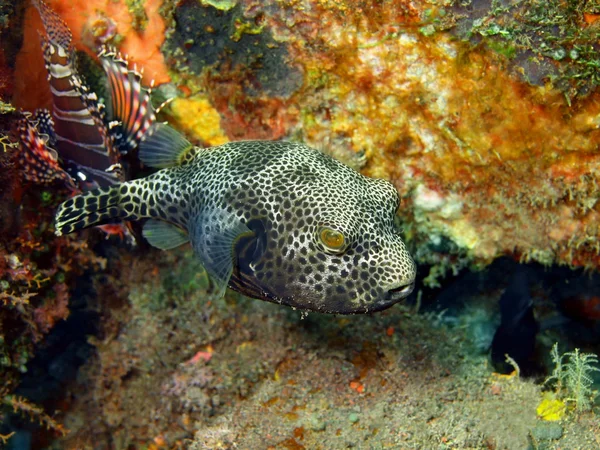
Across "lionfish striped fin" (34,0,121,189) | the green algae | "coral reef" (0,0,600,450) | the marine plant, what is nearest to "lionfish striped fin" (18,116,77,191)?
"coral reef" (0,0,600,450)

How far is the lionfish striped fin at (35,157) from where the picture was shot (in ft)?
13.4

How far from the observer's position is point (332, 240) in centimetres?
306

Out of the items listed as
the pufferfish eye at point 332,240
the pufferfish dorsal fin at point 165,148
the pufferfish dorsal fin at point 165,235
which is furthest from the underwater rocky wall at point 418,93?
the pufferfish eye at point 332,240

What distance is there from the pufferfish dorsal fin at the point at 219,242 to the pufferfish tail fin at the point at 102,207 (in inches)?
29.9

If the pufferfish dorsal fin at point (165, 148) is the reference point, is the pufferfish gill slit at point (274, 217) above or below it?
below

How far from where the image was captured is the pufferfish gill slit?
3.11 m

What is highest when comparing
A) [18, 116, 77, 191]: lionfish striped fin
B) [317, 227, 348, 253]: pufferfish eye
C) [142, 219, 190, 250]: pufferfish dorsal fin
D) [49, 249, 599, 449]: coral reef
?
[18, 116, 77, 191]: lionfish striped fin

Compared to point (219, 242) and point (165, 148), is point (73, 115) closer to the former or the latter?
point (165, 148)

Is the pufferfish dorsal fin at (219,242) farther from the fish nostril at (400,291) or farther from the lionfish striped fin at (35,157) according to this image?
the lionfish striped fin at (35,157)

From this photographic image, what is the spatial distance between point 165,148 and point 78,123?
3.05 ft

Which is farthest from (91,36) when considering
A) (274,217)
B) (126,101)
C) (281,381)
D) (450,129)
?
(281,381)

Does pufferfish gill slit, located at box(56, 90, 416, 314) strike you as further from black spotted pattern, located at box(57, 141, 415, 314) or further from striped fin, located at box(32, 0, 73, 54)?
striped fin, located at box(32, 0, 73, 54)

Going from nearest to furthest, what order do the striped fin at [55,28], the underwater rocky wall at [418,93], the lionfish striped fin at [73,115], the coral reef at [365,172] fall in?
the underwater rocky wall at [418,93]
the coral reef at [365,172]
the striped fin at [55,28]
the lionfish striped fin at [73,115]

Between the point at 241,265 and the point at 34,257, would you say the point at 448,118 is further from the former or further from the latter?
the point at 34,257
